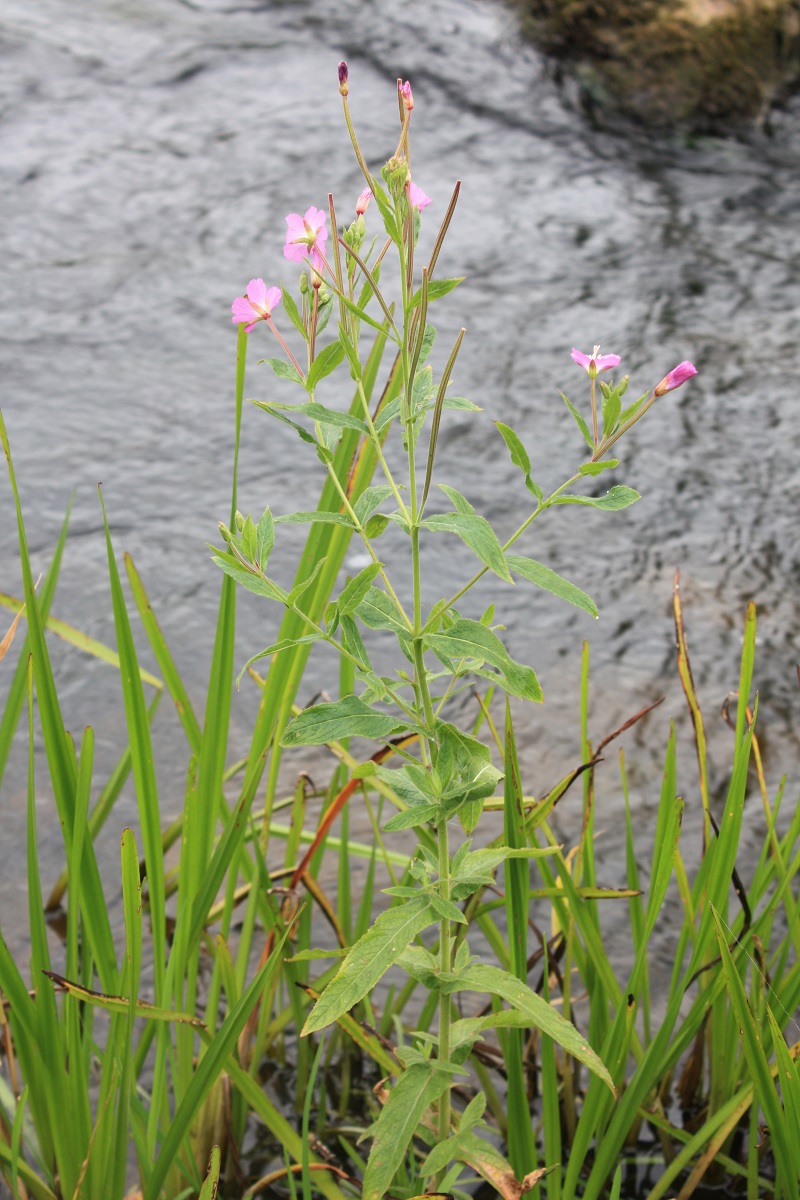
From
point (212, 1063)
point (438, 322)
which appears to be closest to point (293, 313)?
point (212, 1063)

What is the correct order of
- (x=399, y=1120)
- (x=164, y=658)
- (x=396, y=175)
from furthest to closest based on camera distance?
(x=164, y=658), (x=399, y=1120), (x=396, y=175)

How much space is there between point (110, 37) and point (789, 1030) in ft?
19.8

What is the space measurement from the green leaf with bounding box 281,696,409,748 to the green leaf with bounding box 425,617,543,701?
8 centimetres

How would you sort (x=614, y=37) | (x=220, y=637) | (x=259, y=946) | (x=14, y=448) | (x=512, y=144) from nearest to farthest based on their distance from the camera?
(x=220, y=637) < (x=259, y=946) < (x=14, y=448) < (x=512, y=144) < (x=614, y=37)

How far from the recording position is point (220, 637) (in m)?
1.29

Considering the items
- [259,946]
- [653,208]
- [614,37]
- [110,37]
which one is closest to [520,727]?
[259,946]

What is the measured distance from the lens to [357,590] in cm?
97

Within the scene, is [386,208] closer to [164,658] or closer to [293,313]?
[293,313]

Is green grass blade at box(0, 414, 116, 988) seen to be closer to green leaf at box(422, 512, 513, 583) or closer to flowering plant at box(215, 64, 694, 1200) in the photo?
flowering plant at box(215, 64, 694, 1200)

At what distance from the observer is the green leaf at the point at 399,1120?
1.05m

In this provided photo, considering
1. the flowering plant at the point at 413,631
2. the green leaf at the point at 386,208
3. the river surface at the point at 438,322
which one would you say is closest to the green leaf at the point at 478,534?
the flowering plant at the point at 413,631

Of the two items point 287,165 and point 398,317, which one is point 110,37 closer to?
point 287,165

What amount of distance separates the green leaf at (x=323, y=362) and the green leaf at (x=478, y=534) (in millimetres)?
159

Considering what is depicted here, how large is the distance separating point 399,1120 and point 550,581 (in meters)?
0.54
